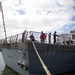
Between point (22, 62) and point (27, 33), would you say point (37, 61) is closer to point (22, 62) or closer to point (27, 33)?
point (22, 62)

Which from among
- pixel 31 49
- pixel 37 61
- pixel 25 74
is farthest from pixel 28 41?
pixel 25 74

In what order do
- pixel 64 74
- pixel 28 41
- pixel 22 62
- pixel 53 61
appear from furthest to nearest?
pixel 64 74, pixel 53 61, pixel 22 62, pixel 28 41

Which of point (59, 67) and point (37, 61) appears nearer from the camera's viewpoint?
point (37, 61)

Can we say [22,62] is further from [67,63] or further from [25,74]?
[67,63]

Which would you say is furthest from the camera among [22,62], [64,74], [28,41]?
[64,74]

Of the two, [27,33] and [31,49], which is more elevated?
[27,33]

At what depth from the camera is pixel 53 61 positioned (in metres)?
14.2

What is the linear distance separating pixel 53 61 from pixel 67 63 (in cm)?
202

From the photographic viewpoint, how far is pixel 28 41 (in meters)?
12.5

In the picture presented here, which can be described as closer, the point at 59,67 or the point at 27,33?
the point at 27,33

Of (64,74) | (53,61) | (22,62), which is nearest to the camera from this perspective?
(22,62)

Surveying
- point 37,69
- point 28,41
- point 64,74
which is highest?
point 28,41

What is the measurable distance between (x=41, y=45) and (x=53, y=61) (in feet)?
6.68

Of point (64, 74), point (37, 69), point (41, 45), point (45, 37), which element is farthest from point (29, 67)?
point (64, 74)
